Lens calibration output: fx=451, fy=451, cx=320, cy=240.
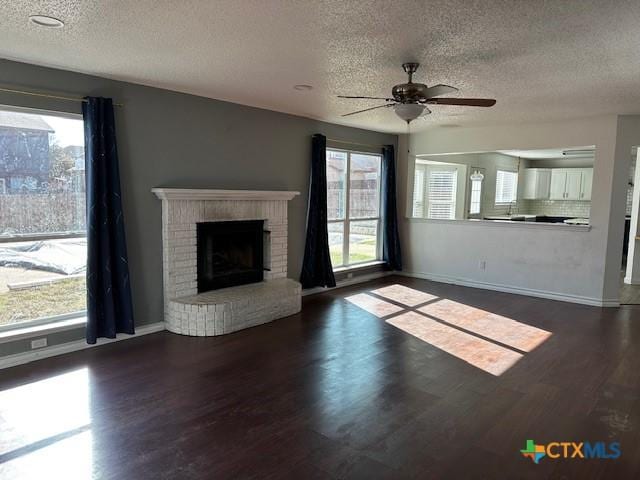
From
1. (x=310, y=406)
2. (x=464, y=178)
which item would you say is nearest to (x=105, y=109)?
(x=310, y=406)

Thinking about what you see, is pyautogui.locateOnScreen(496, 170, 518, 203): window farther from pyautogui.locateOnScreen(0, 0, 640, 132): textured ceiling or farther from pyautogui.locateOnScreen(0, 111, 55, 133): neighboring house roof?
pyautogui.locateOnScreen(0, 111, 55, 133): neighboring house roof

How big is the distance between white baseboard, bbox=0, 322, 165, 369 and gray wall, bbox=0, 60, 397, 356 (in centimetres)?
6

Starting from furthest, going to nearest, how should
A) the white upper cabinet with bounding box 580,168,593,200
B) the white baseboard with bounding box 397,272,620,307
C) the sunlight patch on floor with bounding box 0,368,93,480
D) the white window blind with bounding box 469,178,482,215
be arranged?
the white upper cabinet with bounding box 580,168,593,200 → the white window blind with bounding box 469,178,482,215 → the white baseboard with bounding box 397,272,620,307 → the sunlight patch on floor with bounding box 0,368,93,480

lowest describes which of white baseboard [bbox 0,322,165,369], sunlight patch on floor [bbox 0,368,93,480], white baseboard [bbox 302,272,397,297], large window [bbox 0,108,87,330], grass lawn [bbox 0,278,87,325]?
sunlight patch on floor [bbox 0,368,93,480]

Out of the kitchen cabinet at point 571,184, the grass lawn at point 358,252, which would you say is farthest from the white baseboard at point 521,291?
the kitchen cabinet at point 571,184

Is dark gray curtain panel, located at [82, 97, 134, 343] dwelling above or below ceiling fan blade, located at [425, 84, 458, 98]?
below

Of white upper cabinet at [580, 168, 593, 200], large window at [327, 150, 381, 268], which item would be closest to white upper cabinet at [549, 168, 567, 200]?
white upper cabinet at [580, 168, 593, 200]

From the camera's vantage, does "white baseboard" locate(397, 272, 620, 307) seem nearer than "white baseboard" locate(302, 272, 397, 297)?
Yes

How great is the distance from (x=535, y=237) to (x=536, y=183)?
4.80 meters

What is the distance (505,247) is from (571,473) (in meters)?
4.93

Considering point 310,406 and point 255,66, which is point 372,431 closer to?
point 310,406

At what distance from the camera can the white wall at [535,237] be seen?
19.6 feet

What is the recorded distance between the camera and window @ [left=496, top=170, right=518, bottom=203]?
1037 cm

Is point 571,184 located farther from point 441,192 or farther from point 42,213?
point 42,213
